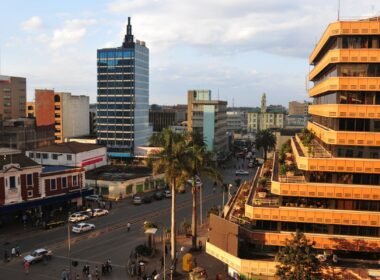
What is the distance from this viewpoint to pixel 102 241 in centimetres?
5941

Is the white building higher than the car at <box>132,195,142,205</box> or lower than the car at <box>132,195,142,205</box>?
higher

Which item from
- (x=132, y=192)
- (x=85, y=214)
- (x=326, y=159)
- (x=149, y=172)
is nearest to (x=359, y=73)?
(x=326, y=159)

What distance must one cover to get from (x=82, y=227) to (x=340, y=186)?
37238 mm

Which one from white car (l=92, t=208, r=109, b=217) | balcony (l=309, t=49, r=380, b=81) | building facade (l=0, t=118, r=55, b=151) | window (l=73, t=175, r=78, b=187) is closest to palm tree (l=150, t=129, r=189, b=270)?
balcony (l=309, t=49, r=380, b=81)

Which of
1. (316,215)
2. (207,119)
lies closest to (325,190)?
(316,215)

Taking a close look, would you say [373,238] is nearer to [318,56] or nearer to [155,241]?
[318,56]

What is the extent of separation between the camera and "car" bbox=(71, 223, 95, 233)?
63066 millimetres

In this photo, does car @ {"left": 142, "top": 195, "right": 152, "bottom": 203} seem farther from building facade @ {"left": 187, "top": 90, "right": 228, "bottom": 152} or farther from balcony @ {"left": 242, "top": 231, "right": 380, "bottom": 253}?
building facade @ {"left": 187, "top": 90, "right": 228, "bottom": 152}

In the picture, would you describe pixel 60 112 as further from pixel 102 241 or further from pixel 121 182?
pixel 102 241

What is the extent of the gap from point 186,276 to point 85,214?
92.9ft

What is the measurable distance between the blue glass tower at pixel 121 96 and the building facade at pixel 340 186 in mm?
95671

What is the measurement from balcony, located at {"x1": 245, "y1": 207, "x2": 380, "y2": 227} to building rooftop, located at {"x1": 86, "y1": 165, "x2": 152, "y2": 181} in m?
50.4

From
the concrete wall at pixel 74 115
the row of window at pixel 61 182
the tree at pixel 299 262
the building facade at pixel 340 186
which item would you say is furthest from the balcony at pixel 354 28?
the concrete wall at pixel 74 115

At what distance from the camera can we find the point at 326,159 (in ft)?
136
